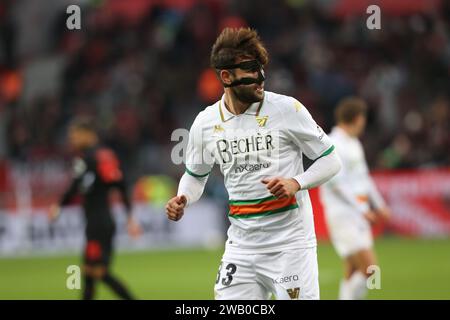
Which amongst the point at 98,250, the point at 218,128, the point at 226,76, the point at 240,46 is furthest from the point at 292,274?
the point at 98,250

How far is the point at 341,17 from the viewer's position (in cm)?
2453

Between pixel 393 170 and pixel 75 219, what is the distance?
22.1 feet

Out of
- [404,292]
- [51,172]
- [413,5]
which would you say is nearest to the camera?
[404,292]

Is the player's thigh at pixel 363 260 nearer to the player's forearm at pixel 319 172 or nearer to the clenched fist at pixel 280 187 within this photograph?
the player's forearm at pixel 319 172

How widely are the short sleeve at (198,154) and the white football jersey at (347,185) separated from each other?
4.27 meters

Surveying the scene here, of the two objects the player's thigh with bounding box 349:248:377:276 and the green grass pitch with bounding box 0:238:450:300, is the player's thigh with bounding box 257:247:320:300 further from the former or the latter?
the green grass pitch with bounding box 0:238:450:300

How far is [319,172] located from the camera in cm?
655

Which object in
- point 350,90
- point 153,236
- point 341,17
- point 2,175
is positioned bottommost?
point 153,236

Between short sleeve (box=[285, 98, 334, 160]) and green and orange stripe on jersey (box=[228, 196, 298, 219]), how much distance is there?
0.36m

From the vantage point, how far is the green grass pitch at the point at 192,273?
42.6 ft

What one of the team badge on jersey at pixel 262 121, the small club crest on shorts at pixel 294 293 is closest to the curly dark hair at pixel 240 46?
the team badge on jersey at pixel 262 121

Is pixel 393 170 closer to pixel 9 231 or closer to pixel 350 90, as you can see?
pixel 350 90
